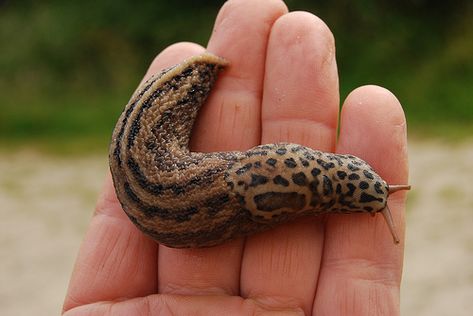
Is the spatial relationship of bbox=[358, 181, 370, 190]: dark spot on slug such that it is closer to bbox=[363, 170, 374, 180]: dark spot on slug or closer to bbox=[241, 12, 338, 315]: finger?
bbox=[363, 170, 374, 180]: dark spot on slug

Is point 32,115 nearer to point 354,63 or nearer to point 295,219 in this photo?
point 354,63

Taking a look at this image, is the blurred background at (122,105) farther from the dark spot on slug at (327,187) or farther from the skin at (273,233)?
the dark spot on slug at (327,187)

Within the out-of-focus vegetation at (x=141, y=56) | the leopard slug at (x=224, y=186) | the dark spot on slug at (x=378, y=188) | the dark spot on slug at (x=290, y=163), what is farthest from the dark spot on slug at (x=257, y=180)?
the out-of-focus vegetation at (x=141, y=56)

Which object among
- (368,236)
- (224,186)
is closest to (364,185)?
(368,236)

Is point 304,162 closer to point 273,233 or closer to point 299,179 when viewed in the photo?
point 299,179

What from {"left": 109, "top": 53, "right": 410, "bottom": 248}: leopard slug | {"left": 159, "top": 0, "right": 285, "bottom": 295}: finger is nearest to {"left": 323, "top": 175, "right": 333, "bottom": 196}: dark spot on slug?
{"left": 109, "top": 53, "right": 410, "bottom": 248}: leopard slug
